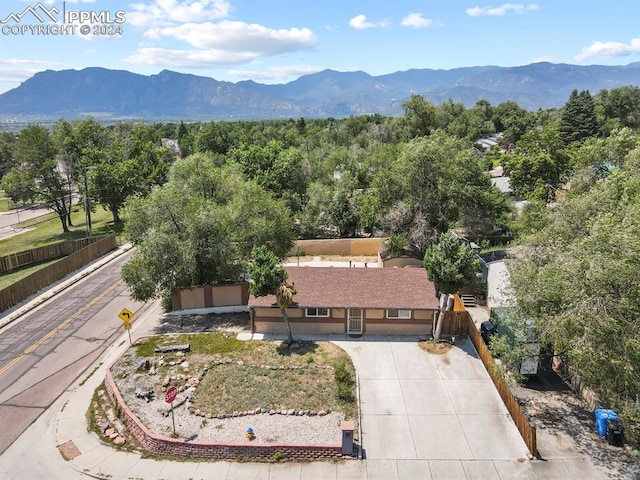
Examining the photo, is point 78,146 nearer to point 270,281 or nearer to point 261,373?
point 270,281

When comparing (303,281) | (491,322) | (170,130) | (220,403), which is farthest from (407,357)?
(170,130)

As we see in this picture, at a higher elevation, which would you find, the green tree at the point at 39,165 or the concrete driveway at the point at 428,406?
the green tree at the point at 39,165

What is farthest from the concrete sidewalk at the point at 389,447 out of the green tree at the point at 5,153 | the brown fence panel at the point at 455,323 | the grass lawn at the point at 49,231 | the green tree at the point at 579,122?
the green tree at the point at 5,153

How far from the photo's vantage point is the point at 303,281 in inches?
1041

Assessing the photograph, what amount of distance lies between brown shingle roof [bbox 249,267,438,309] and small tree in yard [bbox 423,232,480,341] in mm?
1846

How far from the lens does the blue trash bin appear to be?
16.9 metres

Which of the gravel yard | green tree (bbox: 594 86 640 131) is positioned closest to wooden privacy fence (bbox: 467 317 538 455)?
the gravel yard

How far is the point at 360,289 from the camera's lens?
2561 cm

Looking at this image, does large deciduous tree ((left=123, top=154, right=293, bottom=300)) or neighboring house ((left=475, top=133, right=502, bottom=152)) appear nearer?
large deciduous tree ((left=123, top=154, right=293, bottom=300))

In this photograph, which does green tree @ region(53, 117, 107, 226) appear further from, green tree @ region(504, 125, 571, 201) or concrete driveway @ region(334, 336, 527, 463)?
green tree @ region(504, 125, 571, 201)

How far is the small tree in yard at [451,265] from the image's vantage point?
75.4ft

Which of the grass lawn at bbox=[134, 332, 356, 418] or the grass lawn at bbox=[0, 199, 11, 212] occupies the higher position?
the grass lawn at bbox=[0, 199, 11, 212]

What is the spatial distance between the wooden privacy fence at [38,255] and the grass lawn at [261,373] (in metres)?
22.4

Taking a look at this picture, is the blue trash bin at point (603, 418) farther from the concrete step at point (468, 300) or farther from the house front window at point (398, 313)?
the concrete step at point (468, 300)
